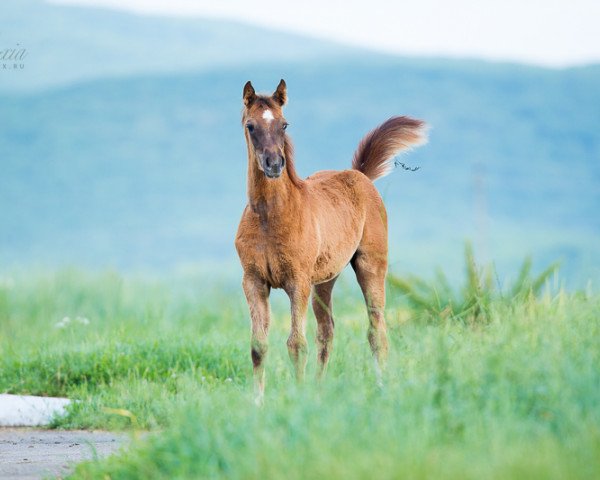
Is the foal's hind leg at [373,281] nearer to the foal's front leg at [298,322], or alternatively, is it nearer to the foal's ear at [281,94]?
the foal's front leg at [298,322]

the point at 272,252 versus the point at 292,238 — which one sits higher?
the point at 292,238

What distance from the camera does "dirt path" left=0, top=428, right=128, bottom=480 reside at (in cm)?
680

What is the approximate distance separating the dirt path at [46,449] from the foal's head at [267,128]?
228cm

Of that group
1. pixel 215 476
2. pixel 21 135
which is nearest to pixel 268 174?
pixel 215 476

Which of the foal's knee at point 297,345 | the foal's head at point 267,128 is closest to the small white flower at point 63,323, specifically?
the foal's knee at point 297,345

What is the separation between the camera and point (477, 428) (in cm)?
515

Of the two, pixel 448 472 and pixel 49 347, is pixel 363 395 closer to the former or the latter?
pixel 448 472

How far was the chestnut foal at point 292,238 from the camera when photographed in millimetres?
7446

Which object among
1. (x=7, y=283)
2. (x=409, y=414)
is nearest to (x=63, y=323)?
(x=7, y=283)

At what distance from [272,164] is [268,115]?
497mm

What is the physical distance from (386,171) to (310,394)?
4405 mm

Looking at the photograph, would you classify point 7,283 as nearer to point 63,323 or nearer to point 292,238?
point 63,323

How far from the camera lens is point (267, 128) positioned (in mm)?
7289

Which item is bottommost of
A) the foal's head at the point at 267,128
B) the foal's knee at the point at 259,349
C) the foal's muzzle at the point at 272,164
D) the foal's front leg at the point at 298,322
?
the foal's knee at the point at 259,349
